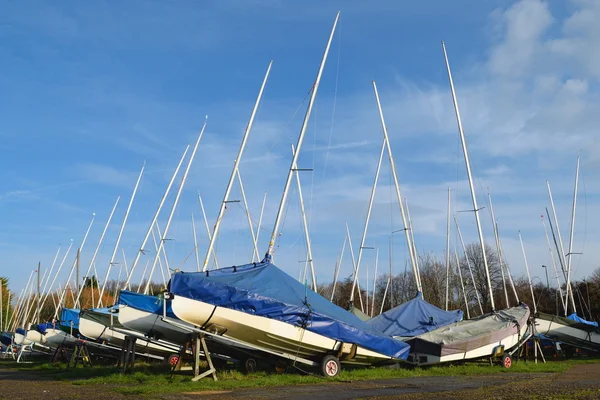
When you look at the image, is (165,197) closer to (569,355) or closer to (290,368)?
(290,368)

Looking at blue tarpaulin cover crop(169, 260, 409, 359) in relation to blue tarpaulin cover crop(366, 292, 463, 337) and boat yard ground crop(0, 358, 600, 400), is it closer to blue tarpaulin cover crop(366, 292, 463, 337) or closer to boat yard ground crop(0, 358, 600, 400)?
boat yard ground crop(0, 358, 600, 400)

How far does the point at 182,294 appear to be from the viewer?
663 inches

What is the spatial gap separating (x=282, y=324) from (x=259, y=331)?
0.76 meters

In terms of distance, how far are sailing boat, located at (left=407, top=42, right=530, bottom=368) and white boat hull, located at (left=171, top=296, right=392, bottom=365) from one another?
14.0 ft

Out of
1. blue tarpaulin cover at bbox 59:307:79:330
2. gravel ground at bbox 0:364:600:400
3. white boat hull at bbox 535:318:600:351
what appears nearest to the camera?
gravel ground at bbox 0:364:600:400

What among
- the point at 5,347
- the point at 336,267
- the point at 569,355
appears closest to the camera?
the point at 569,355

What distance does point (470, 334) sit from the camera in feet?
75.0

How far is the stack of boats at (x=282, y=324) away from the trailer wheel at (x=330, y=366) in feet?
0.11

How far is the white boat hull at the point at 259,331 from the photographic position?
16.4 metres

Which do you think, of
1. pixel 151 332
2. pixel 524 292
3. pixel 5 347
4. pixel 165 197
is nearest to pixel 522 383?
pixel 151 332

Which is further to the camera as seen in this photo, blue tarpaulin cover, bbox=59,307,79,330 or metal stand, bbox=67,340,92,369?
blue tarpaulin cover, bbox=59,307,79,330

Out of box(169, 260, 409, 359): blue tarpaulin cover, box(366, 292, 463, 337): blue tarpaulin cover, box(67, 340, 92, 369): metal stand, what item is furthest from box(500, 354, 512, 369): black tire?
box(67, 340, 92, 369): metal stand

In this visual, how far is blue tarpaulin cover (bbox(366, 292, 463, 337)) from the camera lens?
24156 mm

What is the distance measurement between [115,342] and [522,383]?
18.5m
